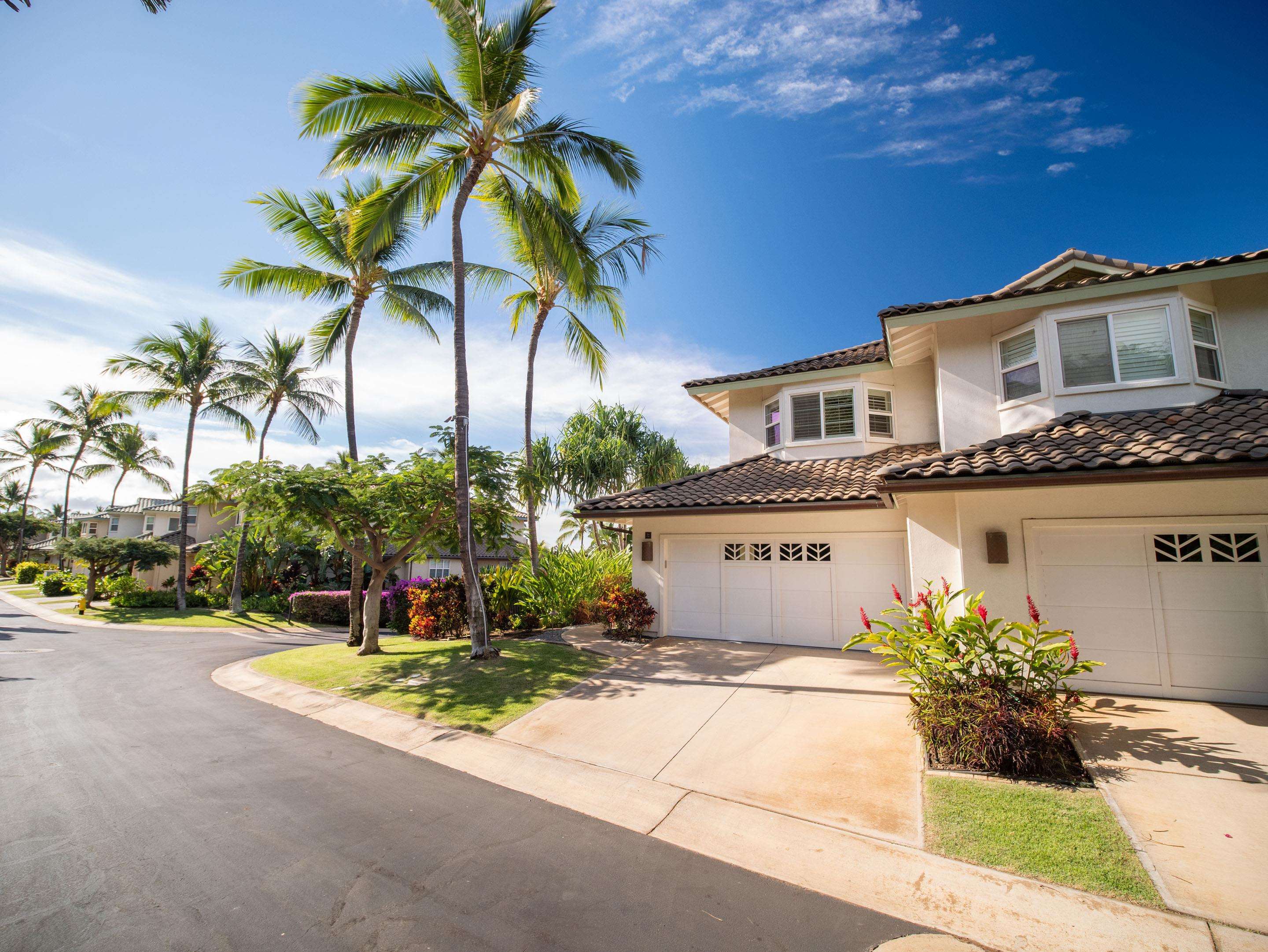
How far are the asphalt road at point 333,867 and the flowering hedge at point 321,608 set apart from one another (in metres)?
15.5

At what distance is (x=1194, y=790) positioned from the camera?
4699 millimetres

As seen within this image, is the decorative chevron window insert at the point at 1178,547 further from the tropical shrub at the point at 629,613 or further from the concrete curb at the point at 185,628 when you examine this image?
the concrete curb at the point at 185,628

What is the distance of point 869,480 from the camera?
11.1 metres

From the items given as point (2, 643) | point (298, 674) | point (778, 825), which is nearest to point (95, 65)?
point (298, 674)

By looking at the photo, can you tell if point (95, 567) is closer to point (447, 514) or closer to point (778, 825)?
point (447, 514)

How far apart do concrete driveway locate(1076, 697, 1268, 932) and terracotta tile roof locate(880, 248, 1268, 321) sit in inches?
241

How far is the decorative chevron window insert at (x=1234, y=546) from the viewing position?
7.01 metres

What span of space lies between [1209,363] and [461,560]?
1322 cm

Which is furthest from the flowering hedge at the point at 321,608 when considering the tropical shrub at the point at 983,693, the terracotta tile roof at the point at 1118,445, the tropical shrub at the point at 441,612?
the terracotta tile roof at the point at 1118,445

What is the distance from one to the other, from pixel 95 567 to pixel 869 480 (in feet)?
105

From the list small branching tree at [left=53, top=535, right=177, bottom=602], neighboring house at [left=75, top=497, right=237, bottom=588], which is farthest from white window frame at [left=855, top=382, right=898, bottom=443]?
small branching tree at [left=53, top=535, right=177, bottom=602]

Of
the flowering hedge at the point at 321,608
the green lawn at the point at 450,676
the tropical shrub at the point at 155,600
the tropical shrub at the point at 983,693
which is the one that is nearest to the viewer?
the tropical shrub at the point at 983,693

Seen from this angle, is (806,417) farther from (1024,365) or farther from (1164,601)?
(1164,601)

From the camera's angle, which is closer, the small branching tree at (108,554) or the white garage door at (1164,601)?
the white garage door at (1164,601)
